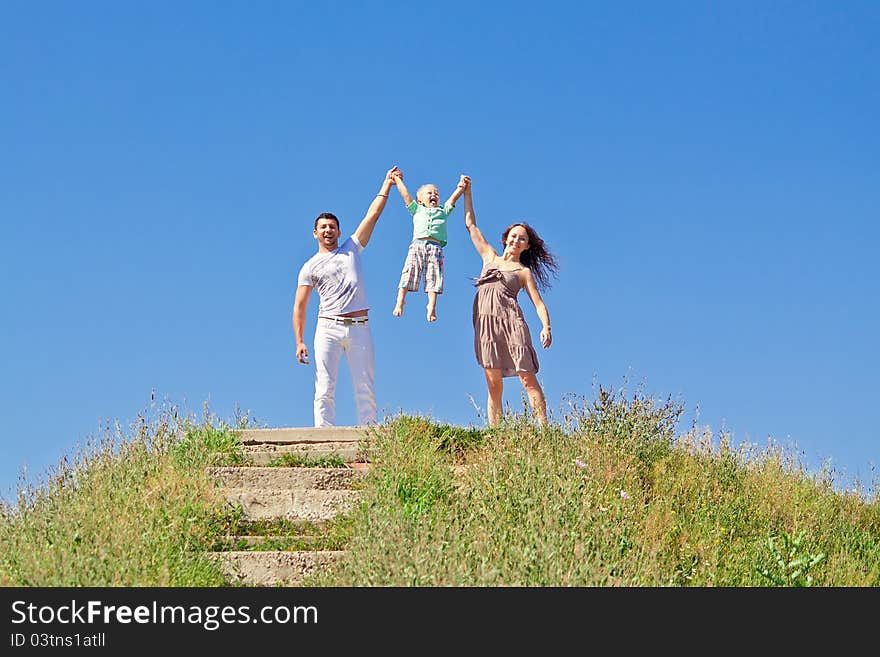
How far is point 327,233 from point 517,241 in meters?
2.30

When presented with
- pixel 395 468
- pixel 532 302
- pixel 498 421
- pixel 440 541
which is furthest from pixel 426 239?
pixel 440 541

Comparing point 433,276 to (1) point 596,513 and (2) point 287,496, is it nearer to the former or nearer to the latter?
(2) point 287,496

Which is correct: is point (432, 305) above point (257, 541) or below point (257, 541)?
above

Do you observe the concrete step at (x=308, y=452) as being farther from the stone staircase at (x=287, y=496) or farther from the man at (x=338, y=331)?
the man at (x=338, y=331)

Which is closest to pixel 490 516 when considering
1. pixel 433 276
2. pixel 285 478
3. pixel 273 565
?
Answer: pixel 273 565

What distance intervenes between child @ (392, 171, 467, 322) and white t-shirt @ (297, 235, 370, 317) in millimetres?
491

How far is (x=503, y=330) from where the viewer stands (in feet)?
37.7

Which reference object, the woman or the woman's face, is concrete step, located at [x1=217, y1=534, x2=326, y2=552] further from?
the woman's face

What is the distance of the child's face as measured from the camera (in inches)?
462

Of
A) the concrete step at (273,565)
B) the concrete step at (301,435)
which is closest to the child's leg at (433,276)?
the concrete step at (301,435)

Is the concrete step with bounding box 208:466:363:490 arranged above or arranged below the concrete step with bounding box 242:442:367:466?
below

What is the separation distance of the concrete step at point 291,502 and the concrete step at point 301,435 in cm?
135

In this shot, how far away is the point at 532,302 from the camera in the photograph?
38.2 feet

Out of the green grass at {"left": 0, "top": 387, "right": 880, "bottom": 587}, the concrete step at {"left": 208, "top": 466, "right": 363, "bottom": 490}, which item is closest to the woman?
the green grass at {"left": 0, "top": 387, "right": 880, "bottom": 587}
